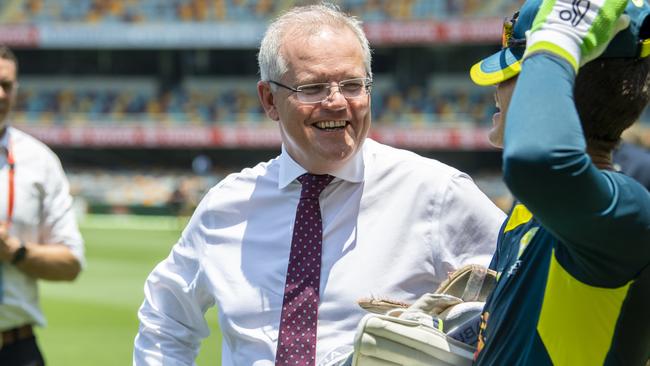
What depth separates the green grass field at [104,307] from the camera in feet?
29.6

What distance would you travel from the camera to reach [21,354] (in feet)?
13.1

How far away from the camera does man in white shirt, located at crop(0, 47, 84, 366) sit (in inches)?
158

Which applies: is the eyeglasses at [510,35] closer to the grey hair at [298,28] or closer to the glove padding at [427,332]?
the glove padding at [427,332]

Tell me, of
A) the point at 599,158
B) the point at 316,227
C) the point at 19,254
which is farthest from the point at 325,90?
the point at 19,254

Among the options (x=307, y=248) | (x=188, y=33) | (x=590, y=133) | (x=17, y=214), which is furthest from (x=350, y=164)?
(x=188, y=33)

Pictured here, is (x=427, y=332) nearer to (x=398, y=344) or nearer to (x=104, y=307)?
(x=398, y=344)

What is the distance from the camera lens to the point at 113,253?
17.8 meters

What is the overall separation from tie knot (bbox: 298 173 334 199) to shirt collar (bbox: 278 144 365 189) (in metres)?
0.02

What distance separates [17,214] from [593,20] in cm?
319

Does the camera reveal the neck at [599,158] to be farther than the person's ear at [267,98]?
No

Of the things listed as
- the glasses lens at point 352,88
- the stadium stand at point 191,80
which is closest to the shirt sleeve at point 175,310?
the glasses lens at point 352,88

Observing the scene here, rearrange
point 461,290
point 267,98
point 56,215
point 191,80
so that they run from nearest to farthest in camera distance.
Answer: point 461,290 → point 267,98 → point 56,215 → point 191,80

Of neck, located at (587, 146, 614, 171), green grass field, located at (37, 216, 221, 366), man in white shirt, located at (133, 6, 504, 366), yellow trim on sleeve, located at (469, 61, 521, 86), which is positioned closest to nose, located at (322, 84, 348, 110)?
man in white shirt, located at (133, 6, 504, 366)

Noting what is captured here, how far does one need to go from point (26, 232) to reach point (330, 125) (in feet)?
6.69
